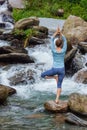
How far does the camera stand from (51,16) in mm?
25531

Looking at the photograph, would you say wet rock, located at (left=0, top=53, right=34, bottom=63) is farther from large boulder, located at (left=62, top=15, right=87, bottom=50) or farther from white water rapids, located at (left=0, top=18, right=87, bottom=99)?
large boulder, located at (left=62, top=15, right=87, bottom=50)

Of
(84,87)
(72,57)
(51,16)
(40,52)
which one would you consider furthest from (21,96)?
(51,16)

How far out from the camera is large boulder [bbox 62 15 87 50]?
19.4 meters

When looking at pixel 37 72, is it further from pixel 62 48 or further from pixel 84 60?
pixel 62 48

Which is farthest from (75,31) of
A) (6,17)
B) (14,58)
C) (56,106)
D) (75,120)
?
(75,120)

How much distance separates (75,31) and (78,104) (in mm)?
8369

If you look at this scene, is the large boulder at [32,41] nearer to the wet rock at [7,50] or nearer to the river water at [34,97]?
the river water at [34,97]

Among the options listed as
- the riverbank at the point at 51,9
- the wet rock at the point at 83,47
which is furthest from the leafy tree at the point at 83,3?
the wet rock at the point at 83,47

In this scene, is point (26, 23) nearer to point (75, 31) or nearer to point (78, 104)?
point (75, 31)

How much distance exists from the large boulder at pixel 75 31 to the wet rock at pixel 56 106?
23.8ft

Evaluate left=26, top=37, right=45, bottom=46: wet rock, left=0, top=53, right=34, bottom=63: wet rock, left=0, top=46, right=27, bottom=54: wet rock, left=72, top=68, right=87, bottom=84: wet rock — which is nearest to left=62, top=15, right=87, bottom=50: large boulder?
left=26, top=37, right=45, bottom=46: wet rock

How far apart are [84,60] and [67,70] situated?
3.43ft

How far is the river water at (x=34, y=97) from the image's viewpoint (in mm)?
10914

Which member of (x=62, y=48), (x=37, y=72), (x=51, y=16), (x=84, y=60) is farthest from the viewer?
(x=51, y=16)
